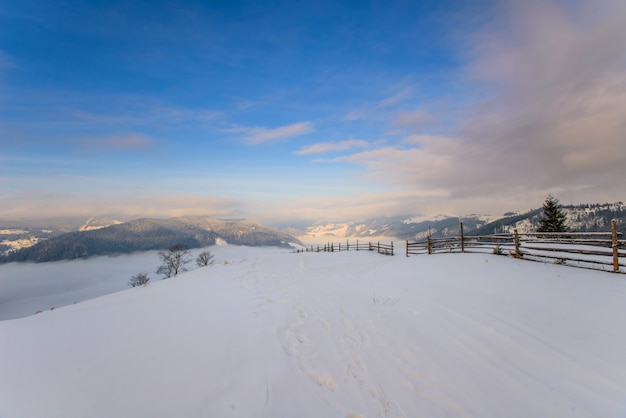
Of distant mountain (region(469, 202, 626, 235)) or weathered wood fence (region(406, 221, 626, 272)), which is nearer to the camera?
weathered wood fence (region(406, 221, 626, 272))

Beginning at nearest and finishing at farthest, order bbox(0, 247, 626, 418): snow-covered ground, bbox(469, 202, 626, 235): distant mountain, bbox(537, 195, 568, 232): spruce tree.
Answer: bbox(0, 247, 626, 418): snow-covered ground → bbox(537, 195, 568, 232): spruce tree → bbox(469, 202, 626, 235): distant mountain

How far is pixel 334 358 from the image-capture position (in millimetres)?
4766

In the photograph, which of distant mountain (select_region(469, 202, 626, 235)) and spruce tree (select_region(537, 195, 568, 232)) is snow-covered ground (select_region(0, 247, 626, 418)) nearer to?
spruce tree (select_region(537, 195, 568, 232))

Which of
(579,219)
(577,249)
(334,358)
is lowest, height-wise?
(334,358)

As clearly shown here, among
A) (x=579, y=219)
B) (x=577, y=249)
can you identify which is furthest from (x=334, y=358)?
(x=579, y=219)

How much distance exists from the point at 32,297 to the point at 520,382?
217 metres

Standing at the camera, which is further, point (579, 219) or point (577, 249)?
point (579, 219)

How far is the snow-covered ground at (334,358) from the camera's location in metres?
3.35

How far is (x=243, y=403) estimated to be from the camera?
3.30 metres

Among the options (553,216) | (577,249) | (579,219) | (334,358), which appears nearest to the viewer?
(334,358)

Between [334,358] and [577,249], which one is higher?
[577,249]

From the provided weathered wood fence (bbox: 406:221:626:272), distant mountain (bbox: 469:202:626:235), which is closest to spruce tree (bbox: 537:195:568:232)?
weathered wood fence (bbox: 406:221:626:272)

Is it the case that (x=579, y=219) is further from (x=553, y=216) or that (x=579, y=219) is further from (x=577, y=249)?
(x=577, y=249)

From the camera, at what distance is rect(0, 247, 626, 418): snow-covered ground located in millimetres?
3348
